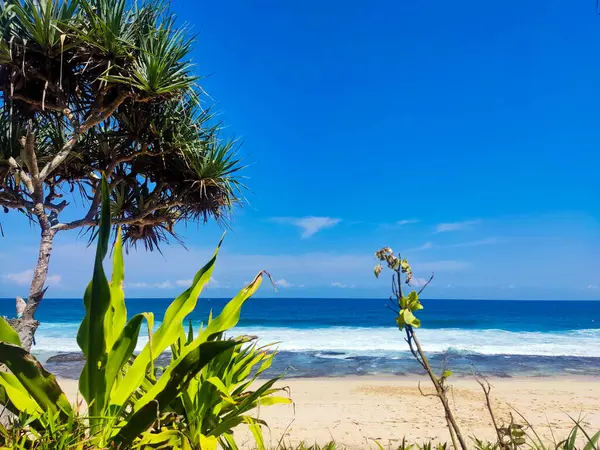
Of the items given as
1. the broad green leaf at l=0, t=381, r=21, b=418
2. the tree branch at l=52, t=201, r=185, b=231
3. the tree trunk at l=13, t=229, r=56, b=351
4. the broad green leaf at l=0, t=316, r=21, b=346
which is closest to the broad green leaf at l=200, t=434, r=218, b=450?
the broad green leaf at l=0, t=381, r=21, b=418

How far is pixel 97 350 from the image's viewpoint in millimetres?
1904

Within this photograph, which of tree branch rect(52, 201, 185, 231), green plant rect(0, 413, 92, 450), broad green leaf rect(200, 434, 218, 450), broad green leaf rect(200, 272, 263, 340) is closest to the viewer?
green plant rect(0, 413, 92, 450)

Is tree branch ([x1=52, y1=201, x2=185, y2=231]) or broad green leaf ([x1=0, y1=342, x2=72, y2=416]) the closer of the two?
broad green leaf ([x1=0, y1=342, x2=72, y2=416])

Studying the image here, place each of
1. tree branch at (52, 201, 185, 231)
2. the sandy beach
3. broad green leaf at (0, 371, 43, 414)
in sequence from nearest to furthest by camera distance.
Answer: broad green leaf at (0, 371, 43, 414) < tree branch at (52, 201, 185, 231) < the sandy beach

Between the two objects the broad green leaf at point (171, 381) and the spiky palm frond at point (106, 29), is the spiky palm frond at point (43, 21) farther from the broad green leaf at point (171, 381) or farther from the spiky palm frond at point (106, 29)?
the broad green leaf at point (171, 381)

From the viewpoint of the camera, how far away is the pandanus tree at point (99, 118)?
4.20 m

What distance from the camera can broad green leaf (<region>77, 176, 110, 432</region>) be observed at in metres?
1.83

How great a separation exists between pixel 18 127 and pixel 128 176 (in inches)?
48.9

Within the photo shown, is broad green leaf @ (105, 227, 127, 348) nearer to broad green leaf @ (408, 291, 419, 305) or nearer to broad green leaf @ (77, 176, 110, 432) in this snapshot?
broad green leaf @ (77, 176, 110, 432)

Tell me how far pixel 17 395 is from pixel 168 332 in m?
0.61

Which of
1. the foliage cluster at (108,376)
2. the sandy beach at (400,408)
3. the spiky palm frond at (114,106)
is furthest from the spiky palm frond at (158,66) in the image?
the sandy beach at (400,408)

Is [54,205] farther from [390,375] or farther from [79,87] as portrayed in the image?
[390,375]

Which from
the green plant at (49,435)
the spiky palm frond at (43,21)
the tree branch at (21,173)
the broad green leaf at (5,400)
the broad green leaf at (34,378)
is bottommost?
the green plant at (49,435)

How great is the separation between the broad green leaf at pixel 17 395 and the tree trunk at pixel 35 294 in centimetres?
167
